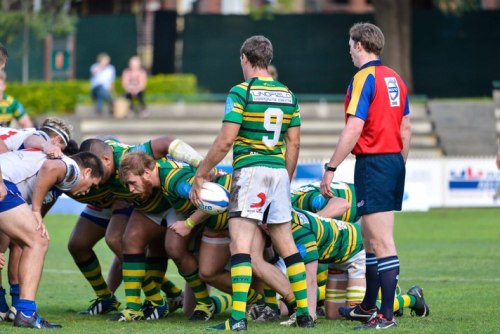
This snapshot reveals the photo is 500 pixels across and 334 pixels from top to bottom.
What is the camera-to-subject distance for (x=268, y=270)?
30.5 feet

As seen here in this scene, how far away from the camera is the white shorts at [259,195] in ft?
29.2

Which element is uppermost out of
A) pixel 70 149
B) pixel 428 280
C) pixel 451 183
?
pixel 70 149

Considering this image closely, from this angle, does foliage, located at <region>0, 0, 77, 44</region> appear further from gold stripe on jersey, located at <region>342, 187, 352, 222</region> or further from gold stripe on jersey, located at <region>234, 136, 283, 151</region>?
gold stripe on jersey, located at <region>234, 136, 283, 151</region>

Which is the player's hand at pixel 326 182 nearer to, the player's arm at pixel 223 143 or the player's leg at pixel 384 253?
the player's leg at pixel 384 253

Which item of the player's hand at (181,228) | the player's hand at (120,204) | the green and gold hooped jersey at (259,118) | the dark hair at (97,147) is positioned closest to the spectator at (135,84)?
the player's hand at (120,204)

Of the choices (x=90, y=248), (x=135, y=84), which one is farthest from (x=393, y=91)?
(x=135, y=84)

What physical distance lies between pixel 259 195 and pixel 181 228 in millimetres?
878

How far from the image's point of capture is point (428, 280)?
12922 millimetres

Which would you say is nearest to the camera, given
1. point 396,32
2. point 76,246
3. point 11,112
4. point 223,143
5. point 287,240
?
point 223,143

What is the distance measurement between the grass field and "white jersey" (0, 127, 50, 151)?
1465mm

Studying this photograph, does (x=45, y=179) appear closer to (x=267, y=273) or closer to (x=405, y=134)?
(x=267, y=273)

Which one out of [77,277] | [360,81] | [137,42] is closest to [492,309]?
[360,81]

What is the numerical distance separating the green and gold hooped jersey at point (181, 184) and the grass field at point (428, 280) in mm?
846

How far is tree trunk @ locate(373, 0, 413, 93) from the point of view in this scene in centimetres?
3120
